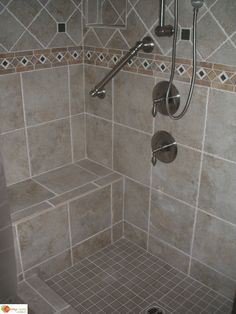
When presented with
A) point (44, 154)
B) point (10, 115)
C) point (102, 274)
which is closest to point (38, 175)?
point (44, 154)

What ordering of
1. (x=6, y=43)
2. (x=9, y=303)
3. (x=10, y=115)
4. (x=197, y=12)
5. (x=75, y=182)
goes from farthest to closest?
(x=75, y=182)
(x=10, y=115)
(x=6, y=43)
(x=197, y=12)
(x=9, y=303)

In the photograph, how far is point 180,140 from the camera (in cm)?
159

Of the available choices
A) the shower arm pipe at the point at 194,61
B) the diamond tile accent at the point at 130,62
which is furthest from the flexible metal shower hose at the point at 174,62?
the diamond tile accent at the point at 130,62

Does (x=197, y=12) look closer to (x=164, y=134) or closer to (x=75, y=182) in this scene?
(x=164, y=134)

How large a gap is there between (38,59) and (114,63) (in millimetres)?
385

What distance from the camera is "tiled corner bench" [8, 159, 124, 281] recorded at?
1641mm

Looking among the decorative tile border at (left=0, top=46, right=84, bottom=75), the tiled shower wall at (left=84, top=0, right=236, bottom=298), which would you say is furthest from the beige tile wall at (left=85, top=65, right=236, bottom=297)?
the decorative tile border at (left=0, top=46, right=84, bottom=75)

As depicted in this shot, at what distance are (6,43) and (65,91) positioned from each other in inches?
16.7

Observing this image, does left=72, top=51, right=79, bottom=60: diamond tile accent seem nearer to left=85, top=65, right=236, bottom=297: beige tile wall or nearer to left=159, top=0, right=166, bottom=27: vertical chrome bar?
left=85, top=65, right=236, bottom=297: beige tile wall

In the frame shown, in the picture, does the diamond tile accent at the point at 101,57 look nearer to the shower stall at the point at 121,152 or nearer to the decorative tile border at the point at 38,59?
the shower stall at the point at 121,152

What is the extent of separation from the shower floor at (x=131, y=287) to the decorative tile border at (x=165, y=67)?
3.24 ft

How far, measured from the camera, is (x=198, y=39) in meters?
1.39

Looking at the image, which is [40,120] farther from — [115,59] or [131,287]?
[131,287]

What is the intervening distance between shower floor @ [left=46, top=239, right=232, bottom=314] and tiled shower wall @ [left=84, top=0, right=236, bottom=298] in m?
0.06
